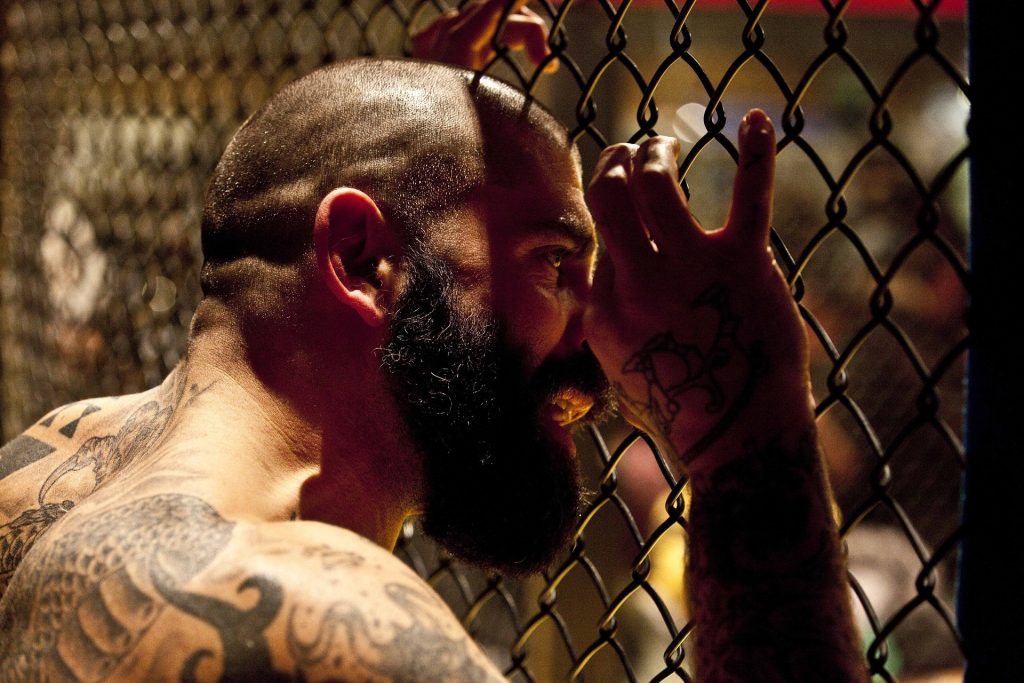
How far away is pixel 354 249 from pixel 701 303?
494 millimetres

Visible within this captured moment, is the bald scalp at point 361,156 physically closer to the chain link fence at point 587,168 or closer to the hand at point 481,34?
the chain link fence at point 587,168

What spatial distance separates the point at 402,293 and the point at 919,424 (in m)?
0.66

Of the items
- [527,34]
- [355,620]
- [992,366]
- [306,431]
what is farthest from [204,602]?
[527,34]

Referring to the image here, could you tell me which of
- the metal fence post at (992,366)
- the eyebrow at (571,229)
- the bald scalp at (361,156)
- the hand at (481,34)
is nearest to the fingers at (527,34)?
the hand at (481,34)

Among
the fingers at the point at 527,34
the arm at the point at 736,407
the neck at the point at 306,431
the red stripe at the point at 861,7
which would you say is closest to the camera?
the arm at the point at 736,407

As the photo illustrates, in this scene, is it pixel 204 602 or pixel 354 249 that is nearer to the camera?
pixel 204 602

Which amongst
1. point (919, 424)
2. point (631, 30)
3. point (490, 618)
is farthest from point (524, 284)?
point (490, 618)

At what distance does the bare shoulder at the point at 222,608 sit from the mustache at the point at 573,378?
1.29 ft

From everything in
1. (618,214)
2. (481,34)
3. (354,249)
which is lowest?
(354,249)

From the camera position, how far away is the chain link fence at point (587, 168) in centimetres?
133

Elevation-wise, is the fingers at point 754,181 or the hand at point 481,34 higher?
the hand at point 481,34

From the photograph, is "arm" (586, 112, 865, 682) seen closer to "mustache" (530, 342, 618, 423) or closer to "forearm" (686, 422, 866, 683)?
"forearm" (686, 422, 866, 683)

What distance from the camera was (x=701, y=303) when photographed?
1.04m

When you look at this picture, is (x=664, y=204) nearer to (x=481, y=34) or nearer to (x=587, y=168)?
(x=481, y=34)
